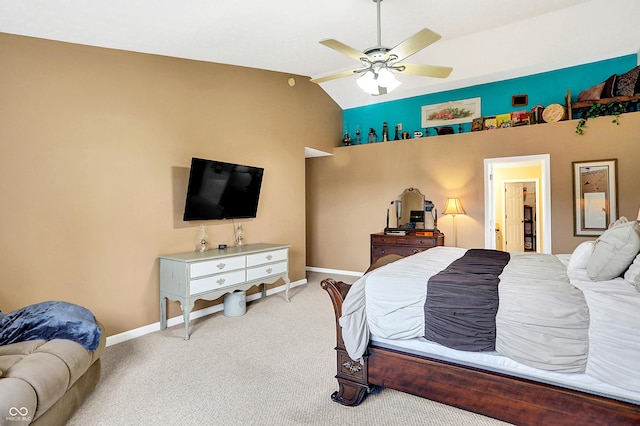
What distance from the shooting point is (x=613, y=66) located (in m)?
4.59

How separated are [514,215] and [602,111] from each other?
411cm

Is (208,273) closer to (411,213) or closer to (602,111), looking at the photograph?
(411,213)

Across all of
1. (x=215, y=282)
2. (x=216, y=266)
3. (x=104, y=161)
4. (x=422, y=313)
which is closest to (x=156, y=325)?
(x=215, y=282)

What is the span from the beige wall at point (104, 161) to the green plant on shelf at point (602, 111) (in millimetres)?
4340

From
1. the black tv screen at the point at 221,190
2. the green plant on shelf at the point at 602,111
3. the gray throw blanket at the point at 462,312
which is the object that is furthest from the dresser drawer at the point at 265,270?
the green plant on shelf at the point at 602,111

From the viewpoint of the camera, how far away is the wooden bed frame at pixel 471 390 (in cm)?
171

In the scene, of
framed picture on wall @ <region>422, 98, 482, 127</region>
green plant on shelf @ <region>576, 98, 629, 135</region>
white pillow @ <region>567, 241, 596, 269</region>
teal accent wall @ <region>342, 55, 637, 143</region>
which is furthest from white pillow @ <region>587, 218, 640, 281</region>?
framed picture on wall @ <region>422, 98, 482, 127</region>

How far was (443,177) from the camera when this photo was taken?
218 inches

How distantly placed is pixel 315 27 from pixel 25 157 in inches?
113

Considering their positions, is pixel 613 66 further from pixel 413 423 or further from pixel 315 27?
pixel 413 423

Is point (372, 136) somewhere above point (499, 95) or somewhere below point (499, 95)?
below

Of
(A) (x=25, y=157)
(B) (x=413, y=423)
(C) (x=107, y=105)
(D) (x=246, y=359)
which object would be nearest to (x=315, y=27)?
(C) (x=107, y=105)

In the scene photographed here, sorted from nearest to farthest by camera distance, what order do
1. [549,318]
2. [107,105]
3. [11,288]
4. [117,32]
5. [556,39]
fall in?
1. [549,318]
2. [11,288]
3. [117,32]
4. [107,105]
5. [556,39]

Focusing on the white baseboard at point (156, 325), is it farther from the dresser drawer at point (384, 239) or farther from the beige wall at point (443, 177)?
the beige wall at point (443, 177)
